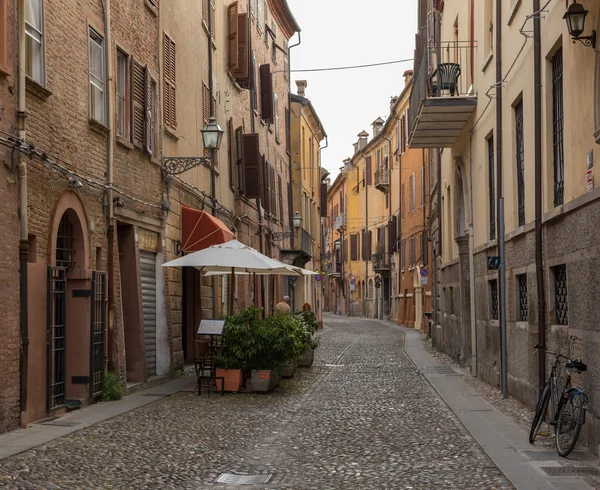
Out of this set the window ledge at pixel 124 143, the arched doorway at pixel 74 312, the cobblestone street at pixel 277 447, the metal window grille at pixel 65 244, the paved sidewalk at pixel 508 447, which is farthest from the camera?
the window ledge at pixel 124 143

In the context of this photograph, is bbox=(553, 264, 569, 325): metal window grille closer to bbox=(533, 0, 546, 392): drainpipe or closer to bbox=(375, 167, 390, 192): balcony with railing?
bbox=(533, 0, 546, 392): drainpipe

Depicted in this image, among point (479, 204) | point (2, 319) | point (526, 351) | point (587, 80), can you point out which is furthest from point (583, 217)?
point (479, 204)

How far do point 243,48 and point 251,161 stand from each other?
2.95 meters

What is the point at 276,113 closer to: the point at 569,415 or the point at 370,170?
the point at 569,415

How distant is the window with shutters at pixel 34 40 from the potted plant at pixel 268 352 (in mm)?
5346

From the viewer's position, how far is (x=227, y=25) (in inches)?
933

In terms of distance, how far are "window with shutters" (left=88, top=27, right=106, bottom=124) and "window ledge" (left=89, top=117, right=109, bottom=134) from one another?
8 centimetres

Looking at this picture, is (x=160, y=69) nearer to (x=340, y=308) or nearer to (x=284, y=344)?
(x=284, y=344)

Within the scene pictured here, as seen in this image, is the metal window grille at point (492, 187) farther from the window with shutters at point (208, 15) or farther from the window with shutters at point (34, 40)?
the window with shutters at point (34, 40)

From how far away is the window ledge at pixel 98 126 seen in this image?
12844 millimetres

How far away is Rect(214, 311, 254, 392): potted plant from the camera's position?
1440 cm

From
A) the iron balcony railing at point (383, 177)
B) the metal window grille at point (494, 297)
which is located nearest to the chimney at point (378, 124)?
the iron balcony railing at point (383, 177)

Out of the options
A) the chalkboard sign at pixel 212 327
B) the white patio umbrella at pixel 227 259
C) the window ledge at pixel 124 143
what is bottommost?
the chalkboard sign at pixel 212 327

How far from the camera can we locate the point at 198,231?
18.1 metres
